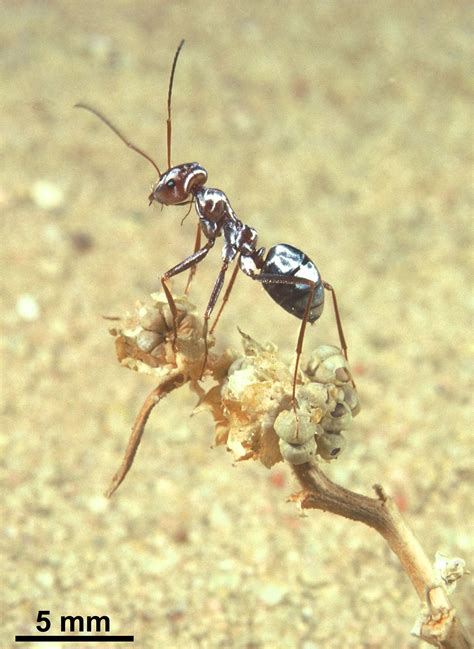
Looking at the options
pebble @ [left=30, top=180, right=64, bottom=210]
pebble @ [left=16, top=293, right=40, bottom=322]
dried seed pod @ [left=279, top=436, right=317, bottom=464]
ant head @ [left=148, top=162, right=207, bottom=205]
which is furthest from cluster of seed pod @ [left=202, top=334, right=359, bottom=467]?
pebble @ [left=30, top=180, right=64, bottom=210]

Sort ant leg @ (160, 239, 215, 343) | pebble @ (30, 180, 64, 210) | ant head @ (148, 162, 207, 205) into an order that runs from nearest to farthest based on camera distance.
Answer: ant leg @ (160, 239, 215, 343) → ant head @ (148, 162, 207, 205) → pebble @ (30, 180, 64, 210)

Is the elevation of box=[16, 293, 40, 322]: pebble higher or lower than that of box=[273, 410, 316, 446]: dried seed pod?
higher

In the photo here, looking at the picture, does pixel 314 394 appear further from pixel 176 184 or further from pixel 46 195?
pixel 46 195

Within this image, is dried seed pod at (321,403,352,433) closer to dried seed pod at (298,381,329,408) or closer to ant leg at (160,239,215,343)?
dried seed pod at (298,381,329,408)

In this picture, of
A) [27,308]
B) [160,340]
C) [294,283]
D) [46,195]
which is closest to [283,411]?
[160,340]

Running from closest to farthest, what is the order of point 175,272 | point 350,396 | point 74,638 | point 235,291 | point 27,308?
point 350,396, point 175,272, point 74,638, point 27,308, point 235,291

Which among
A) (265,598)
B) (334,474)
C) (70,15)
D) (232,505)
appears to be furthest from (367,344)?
(70,15)

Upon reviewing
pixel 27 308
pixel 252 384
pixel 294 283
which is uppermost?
pixel 27 308

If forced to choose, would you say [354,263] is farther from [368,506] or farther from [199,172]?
[368,506]
